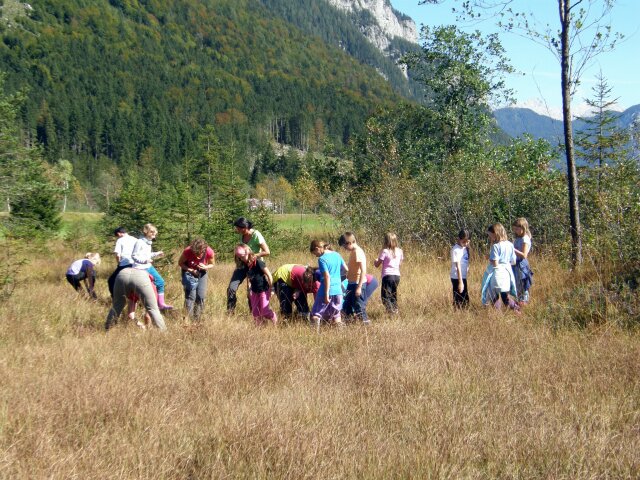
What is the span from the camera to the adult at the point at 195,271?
7.58 m

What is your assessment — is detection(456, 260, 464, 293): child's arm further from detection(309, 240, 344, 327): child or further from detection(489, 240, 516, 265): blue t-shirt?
detection(309, 240, 344, 327): child

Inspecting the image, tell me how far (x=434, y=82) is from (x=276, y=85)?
155520 millimetres

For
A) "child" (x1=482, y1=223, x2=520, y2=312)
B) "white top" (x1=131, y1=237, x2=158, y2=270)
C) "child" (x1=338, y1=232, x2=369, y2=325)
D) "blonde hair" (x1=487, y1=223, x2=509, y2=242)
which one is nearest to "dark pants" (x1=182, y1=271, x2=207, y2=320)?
"white top" (x1=131, y1=237, x2=158, y2=270)

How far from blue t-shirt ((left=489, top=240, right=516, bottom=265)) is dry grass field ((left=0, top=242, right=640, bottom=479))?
30.1 inches

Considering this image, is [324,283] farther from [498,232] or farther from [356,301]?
[498,232]

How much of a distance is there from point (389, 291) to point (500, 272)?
1526 millimetres

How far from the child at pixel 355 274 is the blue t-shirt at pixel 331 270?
9.4 inches

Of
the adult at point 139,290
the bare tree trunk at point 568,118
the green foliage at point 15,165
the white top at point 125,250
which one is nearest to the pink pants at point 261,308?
the adult at point 139,290

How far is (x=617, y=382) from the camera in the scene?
14.9ft

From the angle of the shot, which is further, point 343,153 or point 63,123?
point 63,123

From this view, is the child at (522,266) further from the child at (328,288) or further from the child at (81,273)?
the child at (81,273)

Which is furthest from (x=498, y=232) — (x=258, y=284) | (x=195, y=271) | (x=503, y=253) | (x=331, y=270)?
(x=195, y=271)

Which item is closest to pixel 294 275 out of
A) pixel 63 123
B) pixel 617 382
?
pixel 617 382

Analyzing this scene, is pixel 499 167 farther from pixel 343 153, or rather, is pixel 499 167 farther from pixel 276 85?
pixel 276 85
